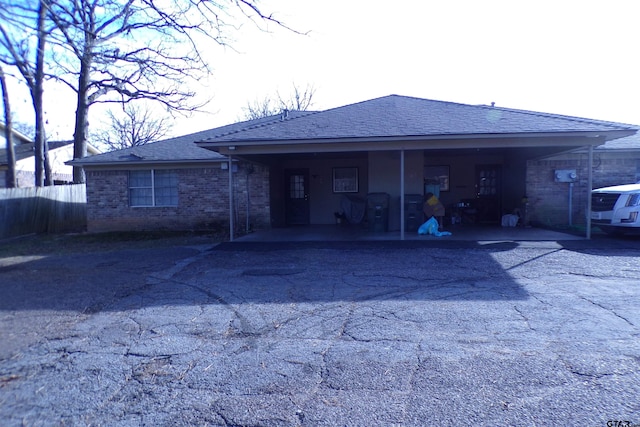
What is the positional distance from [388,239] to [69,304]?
775 cm

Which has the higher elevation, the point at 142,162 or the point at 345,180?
the point at 142,162

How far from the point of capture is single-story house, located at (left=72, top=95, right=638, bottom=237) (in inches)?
508

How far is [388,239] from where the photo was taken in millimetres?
12336

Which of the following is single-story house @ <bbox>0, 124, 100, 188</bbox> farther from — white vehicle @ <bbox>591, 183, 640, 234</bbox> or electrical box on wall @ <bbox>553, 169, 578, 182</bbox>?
white vehicle @ <bbox>591, 183, 640, 234</bbox>

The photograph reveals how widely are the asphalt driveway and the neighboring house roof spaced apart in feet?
11.1

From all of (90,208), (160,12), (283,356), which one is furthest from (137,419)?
(90,208)

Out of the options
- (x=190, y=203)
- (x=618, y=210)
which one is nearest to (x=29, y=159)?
(x=190, y=203)

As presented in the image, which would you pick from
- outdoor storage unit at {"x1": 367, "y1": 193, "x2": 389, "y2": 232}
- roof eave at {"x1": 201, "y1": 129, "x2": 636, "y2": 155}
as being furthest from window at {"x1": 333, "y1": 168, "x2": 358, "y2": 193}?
roof eave at {"x1": 201, "y1": 129, "x2": 636, "y2": 155}

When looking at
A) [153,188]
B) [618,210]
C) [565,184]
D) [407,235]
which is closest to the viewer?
[618,210]

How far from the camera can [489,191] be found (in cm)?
1756

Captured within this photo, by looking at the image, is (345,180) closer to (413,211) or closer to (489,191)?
(413,211)

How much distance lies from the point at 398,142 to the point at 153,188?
31.5ft

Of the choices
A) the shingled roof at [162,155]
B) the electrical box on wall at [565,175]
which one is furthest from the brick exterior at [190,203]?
the electrical box on wall at [565,175]

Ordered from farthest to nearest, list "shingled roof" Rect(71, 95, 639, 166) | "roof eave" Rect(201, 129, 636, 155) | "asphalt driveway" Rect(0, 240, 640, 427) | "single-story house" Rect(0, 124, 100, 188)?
1. "single-story house" Rect(0, 124, 100, 188)
2. "shingled roof" Rect(71, 95, 639, 166)
3. "roof eave" Rect(201, 129, 636, 155)
4. "asphalt driveway" Rect(0, 240, 640, 427)
